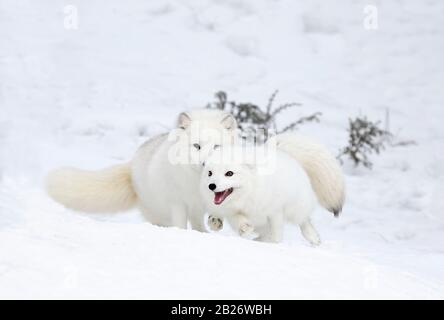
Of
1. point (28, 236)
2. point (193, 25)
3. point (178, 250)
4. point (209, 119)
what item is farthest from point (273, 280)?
point (193, 25)

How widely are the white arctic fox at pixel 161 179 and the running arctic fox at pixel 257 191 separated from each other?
0.68 ft

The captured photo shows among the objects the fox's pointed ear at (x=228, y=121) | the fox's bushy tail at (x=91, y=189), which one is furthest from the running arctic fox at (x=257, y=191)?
the fox's bushy tail at (x=91, y=189)

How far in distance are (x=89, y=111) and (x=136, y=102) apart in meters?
0.62

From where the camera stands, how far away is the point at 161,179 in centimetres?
560

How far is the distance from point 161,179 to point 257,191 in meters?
0.67

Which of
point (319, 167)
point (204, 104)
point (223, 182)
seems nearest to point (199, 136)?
point (223, 182)

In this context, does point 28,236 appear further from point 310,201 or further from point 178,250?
point 310,201

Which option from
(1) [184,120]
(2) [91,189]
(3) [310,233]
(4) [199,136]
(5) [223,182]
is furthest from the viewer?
(2) [91,189]

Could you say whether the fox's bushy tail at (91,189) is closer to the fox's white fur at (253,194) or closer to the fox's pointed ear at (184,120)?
the fox's pointed ear at (184,120)

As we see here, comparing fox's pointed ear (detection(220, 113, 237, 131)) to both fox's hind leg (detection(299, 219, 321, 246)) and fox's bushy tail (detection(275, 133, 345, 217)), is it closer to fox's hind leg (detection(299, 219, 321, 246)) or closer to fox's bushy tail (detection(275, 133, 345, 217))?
fox's bushy tail (detection(275, 133, 345, 217))

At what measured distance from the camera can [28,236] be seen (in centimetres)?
346

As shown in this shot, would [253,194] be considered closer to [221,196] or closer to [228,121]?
[221,196]

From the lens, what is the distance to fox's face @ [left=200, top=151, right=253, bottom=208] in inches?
201

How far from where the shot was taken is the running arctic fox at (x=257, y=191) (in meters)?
5.16
